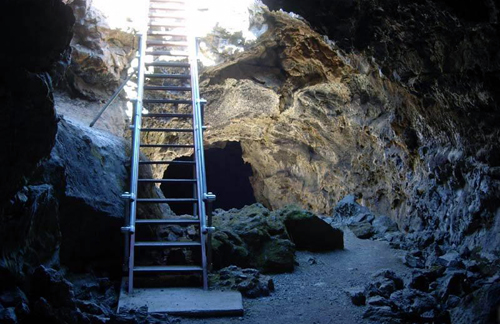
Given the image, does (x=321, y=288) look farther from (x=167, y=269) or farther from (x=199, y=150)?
(x=199, y=150)

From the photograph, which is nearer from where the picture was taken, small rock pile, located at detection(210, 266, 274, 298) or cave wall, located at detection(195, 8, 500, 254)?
small rock pile, located at detection(210, 266, 274, 298)

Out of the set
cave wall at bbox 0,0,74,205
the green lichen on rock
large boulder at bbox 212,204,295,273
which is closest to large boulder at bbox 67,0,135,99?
the green lichen on rock

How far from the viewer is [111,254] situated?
12.5ft

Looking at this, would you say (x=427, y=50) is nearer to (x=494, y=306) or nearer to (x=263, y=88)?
(x=494, y=306)

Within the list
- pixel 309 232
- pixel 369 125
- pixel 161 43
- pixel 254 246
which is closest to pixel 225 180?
pixel 369 125

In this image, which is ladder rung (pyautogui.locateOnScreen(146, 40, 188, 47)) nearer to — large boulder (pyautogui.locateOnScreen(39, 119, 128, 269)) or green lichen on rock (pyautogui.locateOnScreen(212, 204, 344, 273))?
large boulder (pyautogui.locateOnScreen(39, 119, 128, 269))

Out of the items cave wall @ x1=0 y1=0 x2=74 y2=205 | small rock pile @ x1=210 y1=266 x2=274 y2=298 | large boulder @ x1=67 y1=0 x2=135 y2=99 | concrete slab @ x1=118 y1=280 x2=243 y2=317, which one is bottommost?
concrete slab @ x1=118 y1=280 x2=243 y2=317

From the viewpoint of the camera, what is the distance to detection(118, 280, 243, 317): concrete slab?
2.99 meters

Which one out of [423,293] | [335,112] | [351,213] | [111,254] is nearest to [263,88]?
[335,112]

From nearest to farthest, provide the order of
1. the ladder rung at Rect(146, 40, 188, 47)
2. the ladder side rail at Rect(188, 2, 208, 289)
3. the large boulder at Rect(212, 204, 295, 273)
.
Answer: the ladder side rail at Rect(188, 2, 208, 289), the large boulder at Rect(212, 204, 295, 273), the ladder rung at Rect(146, 40, 188, 47)

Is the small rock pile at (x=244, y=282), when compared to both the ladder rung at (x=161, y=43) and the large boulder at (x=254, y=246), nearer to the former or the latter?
the large boulder at (x=254, y=246)

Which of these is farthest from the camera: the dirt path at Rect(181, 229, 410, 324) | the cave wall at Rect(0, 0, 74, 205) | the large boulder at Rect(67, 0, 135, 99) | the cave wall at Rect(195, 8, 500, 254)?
Answer: the large boulder at Rect(67, 0, 135, 99)

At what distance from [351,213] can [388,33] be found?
4.50 meters

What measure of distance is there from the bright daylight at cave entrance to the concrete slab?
2 cm
